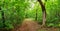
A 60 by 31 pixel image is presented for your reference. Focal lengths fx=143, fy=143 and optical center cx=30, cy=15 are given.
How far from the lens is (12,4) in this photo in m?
16.1

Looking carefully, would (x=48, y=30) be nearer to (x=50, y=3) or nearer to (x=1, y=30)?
(x=1, y=30)

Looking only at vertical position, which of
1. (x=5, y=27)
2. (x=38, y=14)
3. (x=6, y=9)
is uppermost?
(x=6, y=9)

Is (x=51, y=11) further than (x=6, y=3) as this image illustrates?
Yes

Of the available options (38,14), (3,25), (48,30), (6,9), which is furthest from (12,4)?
(38,14)

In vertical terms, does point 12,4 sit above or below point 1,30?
above

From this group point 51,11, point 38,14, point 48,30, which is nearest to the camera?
point 48,30

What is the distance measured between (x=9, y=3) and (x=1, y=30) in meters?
3.62

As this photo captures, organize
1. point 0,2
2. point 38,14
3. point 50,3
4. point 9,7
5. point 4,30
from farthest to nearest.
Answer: point 38,14 < point 50,3 < point 4,30 < point 9,7 < point 0,2

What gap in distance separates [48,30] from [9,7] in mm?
6121

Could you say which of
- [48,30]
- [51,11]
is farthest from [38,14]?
[48,30]

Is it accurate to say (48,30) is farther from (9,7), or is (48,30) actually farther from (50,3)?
(50,3)

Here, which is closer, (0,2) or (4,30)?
(0,2)

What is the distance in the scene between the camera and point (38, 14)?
125ft

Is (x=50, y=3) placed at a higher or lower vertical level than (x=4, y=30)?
higher
